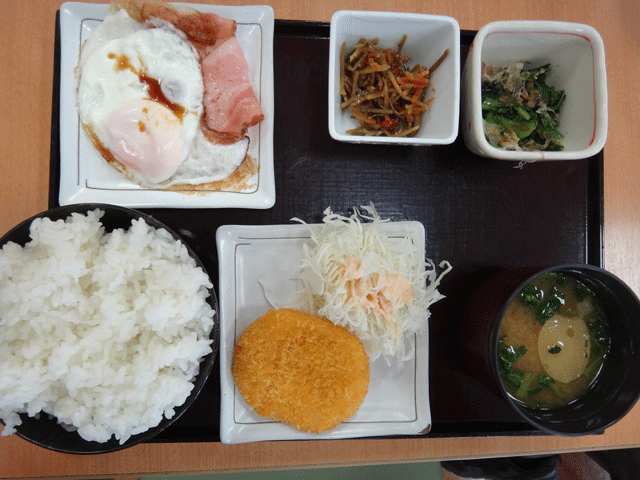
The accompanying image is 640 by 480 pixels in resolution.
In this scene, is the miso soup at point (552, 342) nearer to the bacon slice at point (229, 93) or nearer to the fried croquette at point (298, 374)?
the fried croquette at point (298, 374)

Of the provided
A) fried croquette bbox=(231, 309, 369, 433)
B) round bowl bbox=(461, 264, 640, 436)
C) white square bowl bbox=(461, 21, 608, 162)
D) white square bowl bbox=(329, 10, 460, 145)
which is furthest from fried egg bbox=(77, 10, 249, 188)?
round bowl bbox=(461, 264, 640, 436)

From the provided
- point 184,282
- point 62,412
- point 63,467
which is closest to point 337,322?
point 184,282

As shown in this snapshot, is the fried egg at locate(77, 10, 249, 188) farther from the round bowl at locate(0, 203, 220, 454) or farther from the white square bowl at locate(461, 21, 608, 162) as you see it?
the white square bowl at locate(461, 21, 608, 162)

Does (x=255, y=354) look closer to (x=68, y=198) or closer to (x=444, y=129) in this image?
(x=68, y=198)

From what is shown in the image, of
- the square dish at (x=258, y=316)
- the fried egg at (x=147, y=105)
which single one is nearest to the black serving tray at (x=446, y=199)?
the square dish at (x=258, y=316)

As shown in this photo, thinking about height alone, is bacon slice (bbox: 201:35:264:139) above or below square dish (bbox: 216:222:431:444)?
above

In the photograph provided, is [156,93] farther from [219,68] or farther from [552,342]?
[552,342]

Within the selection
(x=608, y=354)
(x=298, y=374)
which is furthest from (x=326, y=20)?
(x=608, y=354)
